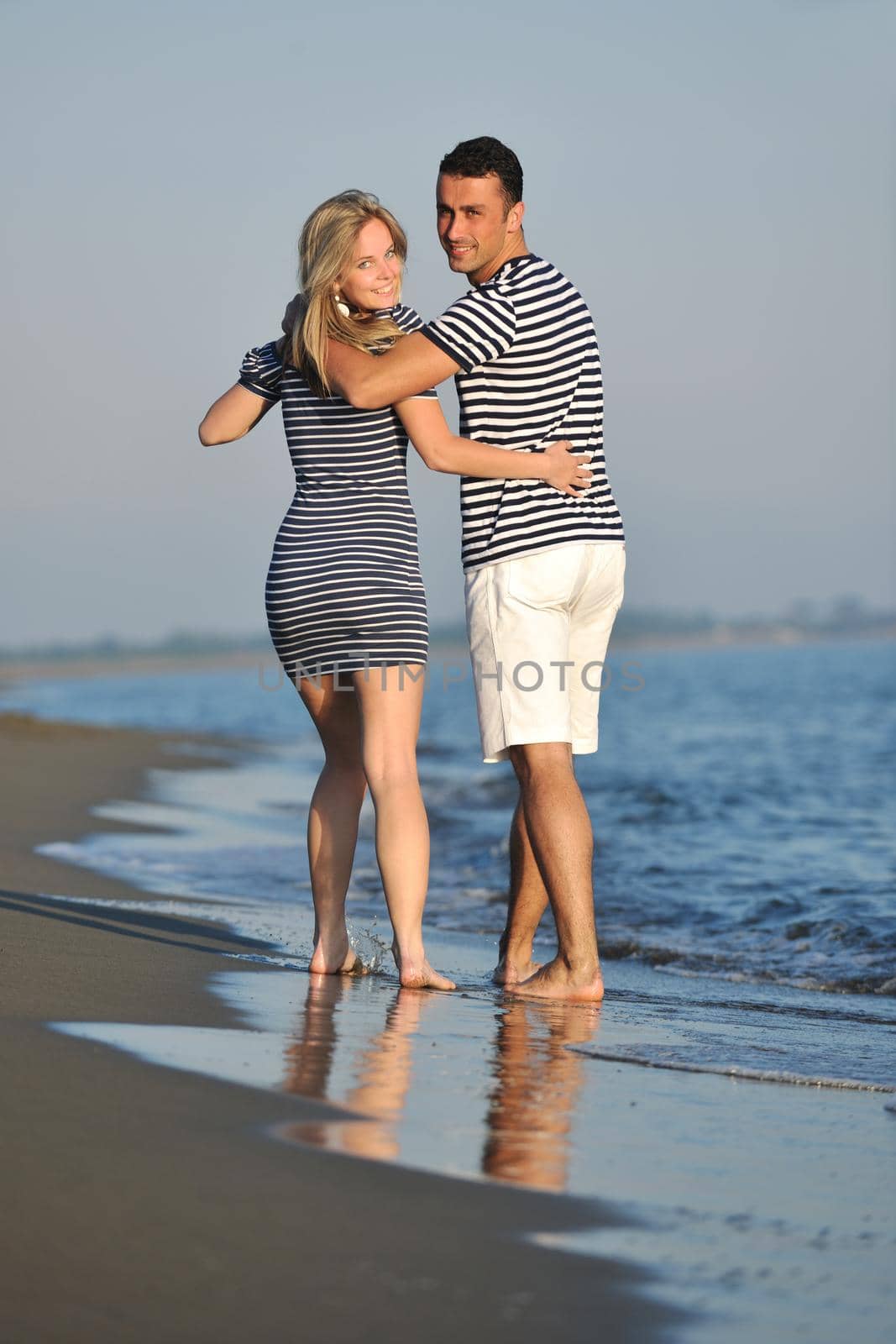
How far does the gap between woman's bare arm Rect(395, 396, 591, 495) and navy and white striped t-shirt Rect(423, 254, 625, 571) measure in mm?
56

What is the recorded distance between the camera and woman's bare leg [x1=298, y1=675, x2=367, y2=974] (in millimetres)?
3947

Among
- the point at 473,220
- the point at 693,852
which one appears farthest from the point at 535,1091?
the point at 693,852

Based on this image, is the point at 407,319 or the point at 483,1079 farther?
the point at 407,319

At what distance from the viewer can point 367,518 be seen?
376 cm

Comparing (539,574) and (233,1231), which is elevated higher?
(539,574)

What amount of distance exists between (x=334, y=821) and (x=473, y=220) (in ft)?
5.26

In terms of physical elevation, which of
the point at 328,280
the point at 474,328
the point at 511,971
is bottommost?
the point at 511,971

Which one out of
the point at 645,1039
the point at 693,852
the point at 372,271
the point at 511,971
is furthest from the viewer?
the point at 693,852

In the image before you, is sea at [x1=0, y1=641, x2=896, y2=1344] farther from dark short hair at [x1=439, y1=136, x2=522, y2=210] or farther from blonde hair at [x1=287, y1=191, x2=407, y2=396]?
dark short hair at [x1=439, y1=136, x2=522, y2=210]

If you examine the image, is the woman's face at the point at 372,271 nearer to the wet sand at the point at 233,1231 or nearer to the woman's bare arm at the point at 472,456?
the woman's bare arm at the point at 472,456

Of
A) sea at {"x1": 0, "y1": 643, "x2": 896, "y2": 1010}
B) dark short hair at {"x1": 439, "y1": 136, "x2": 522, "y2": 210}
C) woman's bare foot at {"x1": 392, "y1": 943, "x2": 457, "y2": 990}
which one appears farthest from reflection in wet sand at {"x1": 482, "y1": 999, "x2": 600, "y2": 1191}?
dark short hair at {"x1": 439, "y1": 136, "x2": 522, "y2": 210}

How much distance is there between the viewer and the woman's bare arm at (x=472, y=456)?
370cm

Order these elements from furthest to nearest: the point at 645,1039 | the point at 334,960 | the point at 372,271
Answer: the point at 334,960 < the point at 372,271 < the point at 645,1039

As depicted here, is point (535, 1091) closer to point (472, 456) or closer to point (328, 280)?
point (472, 456)
